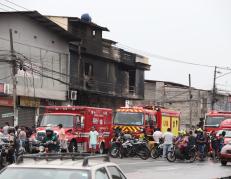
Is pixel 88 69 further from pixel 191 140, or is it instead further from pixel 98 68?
pixel 191 140

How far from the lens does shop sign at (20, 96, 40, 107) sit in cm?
4303

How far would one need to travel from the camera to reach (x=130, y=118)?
37.1 meters

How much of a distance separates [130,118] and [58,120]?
23.8 feet

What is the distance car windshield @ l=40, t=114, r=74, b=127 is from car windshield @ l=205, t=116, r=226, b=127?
48.5 feet

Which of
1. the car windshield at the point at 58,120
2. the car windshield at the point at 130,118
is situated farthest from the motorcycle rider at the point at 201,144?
the car windshield at the point at 58,120

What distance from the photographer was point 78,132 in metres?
31.0

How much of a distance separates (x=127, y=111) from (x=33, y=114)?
10.3 m

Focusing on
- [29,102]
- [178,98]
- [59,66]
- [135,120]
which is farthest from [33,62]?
[178,98]

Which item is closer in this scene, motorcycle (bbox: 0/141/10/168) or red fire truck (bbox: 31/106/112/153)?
motorcycle (bbox: 0/141/10/168)

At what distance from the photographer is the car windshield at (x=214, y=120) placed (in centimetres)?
4259

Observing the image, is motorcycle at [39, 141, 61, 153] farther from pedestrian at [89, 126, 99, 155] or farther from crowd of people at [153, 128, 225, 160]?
crowd of people at [153, 128, 225, 160]

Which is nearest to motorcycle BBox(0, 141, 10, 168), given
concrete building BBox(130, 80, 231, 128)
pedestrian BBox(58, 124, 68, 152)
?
pedestrian BBox(58, 124, 68, 152)

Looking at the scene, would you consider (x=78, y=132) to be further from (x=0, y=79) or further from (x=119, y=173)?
(x=119, y=173)

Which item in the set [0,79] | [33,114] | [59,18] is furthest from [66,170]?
[59,18]
